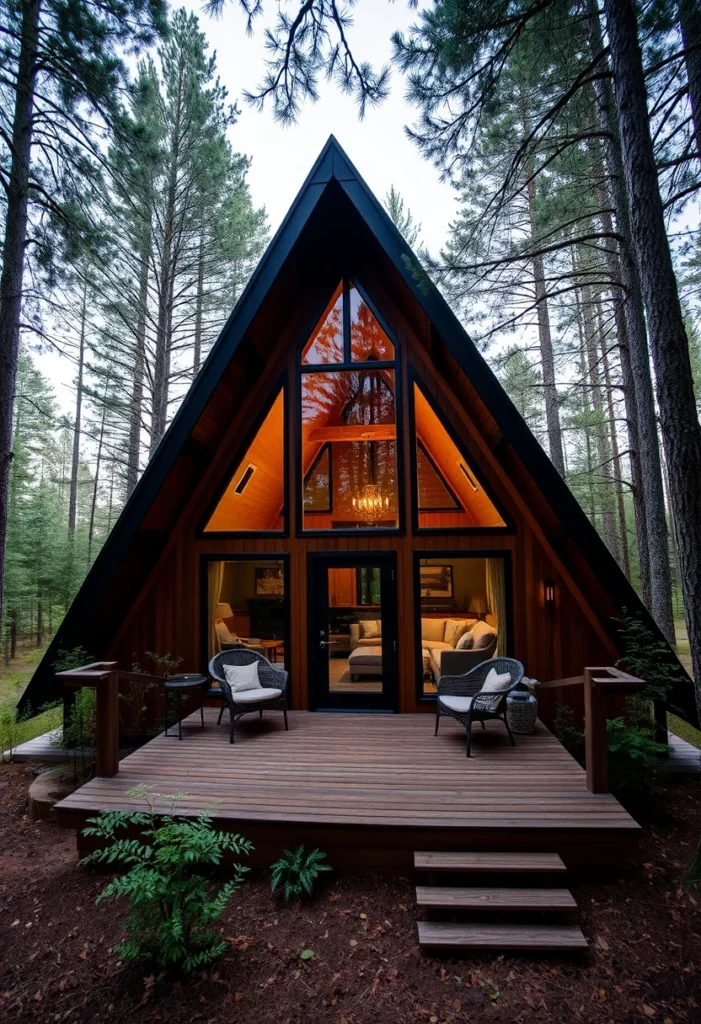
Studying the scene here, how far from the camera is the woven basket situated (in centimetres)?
536

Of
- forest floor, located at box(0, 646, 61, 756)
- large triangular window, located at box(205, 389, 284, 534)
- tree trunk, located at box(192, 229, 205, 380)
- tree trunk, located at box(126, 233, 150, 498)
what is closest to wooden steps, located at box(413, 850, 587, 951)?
large triangular window, located at box(205, 389, 284, 534)

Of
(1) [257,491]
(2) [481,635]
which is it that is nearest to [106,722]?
(1) [257,491]

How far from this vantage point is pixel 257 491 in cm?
648

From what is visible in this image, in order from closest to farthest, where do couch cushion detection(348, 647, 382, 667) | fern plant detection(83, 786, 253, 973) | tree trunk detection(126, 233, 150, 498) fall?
fern plant detection(83, 786, 253, 973)
couch cushion detection(348, 647, 382, 667)
tree trunk detection(126, 233, 150, 498)

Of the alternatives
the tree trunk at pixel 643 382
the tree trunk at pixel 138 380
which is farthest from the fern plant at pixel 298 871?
the tree trunk at pixel 138 380

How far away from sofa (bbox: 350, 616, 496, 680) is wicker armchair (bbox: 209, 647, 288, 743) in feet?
3.42

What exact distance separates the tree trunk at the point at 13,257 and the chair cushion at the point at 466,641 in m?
5.46

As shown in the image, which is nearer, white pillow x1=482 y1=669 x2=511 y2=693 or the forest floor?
white pillow x1=482 y1=669 x2=511 y2=693

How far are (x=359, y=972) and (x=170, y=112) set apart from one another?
13041mm

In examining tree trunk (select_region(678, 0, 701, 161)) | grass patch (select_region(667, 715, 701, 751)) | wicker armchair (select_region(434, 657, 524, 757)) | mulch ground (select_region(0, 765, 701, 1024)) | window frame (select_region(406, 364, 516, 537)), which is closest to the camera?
mulch ground (select_region(0, 765, 701, 1024))

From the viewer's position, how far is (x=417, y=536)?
238 inches

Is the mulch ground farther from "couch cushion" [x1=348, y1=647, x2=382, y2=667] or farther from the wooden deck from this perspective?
"couch cushion" [x1=348, y1=647, x2=382, y2=667]

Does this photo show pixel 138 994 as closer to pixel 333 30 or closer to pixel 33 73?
pixel 333 30

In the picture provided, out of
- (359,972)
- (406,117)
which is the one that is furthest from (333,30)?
(359,972)
